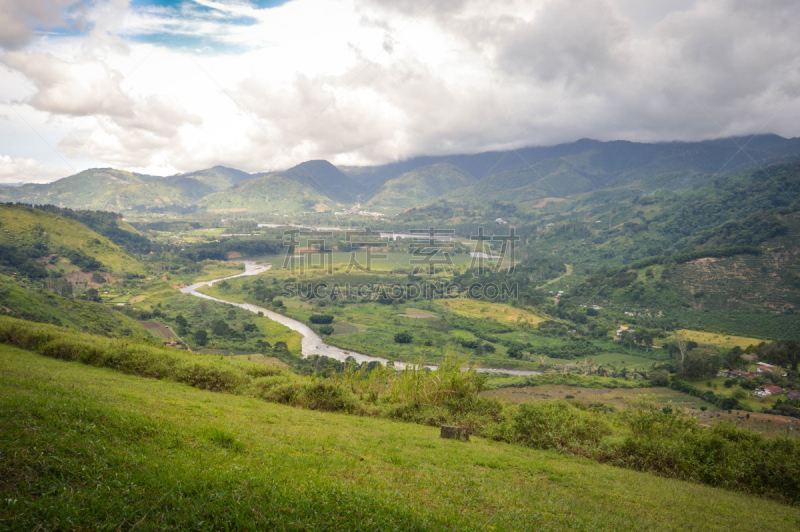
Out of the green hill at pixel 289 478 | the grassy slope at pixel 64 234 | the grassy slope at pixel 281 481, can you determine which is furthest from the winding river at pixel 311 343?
the grassy slope at pixel 281 481

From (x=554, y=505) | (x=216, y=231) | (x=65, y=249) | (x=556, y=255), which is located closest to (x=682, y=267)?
(x=556, y=255)

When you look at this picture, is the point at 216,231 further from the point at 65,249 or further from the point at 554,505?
the point at 554,505

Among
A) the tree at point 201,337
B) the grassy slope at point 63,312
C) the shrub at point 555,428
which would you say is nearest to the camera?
the shrub at point 555,428

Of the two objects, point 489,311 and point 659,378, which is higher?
point 489,311

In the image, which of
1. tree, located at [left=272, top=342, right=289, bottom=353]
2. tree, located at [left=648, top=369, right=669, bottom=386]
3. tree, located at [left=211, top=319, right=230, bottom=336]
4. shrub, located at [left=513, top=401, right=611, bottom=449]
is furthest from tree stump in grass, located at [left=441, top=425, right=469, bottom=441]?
tree, located at [left=211, top=319, right=230, bottom=336]

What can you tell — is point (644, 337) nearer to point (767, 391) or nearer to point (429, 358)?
point (767, 391)

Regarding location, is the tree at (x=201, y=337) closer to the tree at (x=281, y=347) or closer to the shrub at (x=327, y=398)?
the tree at (x=281, y=347)

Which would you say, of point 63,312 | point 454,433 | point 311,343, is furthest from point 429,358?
point 63,312
